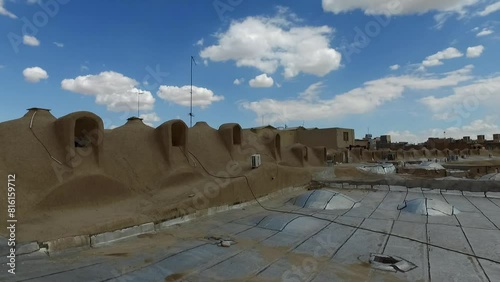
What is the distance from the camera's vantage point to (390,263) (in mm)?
8594

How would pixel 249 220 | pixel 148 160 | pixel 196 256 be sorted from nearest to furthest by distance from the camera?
1. pixel 196 256
2. pixel 249 220
3. pixel 148 160

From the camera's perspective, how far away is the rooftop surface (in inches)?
311

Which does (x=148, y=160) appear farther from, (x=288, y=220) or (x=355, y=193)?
(x=355, y=193)

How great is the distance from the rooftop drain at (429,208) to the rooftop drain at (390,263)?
235 inches

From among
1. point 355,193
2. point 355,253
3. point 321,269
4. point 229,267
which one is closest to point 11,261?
point 229,267

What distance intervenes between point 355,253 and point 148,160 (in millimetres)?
11743

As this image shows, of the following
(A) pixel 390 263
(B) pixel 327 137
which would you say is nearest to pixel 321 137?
(B) pixel 327 137

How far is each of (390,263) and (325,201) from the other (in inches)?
277

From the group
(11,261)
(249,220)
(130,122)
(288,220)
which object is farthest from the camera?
(130,122)

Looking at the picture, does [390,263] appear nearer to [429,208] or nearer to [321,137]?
[429,208]

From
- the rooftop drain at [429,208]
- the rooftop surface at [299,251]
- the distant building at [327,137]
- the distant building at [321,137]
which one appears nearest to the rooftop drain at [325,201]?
the rooftop surface at [299,251]

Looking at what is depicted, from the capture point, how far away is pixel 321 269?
27.4 feet

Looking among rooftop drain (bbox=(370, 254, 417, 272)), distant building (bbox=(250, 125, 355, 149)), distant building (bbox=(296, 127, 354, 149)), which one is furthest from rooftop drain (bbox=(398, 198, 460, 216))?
distant building (bbox=(296, 127, 354, 149))

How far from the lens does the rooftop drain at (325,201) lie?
15.4 meters
